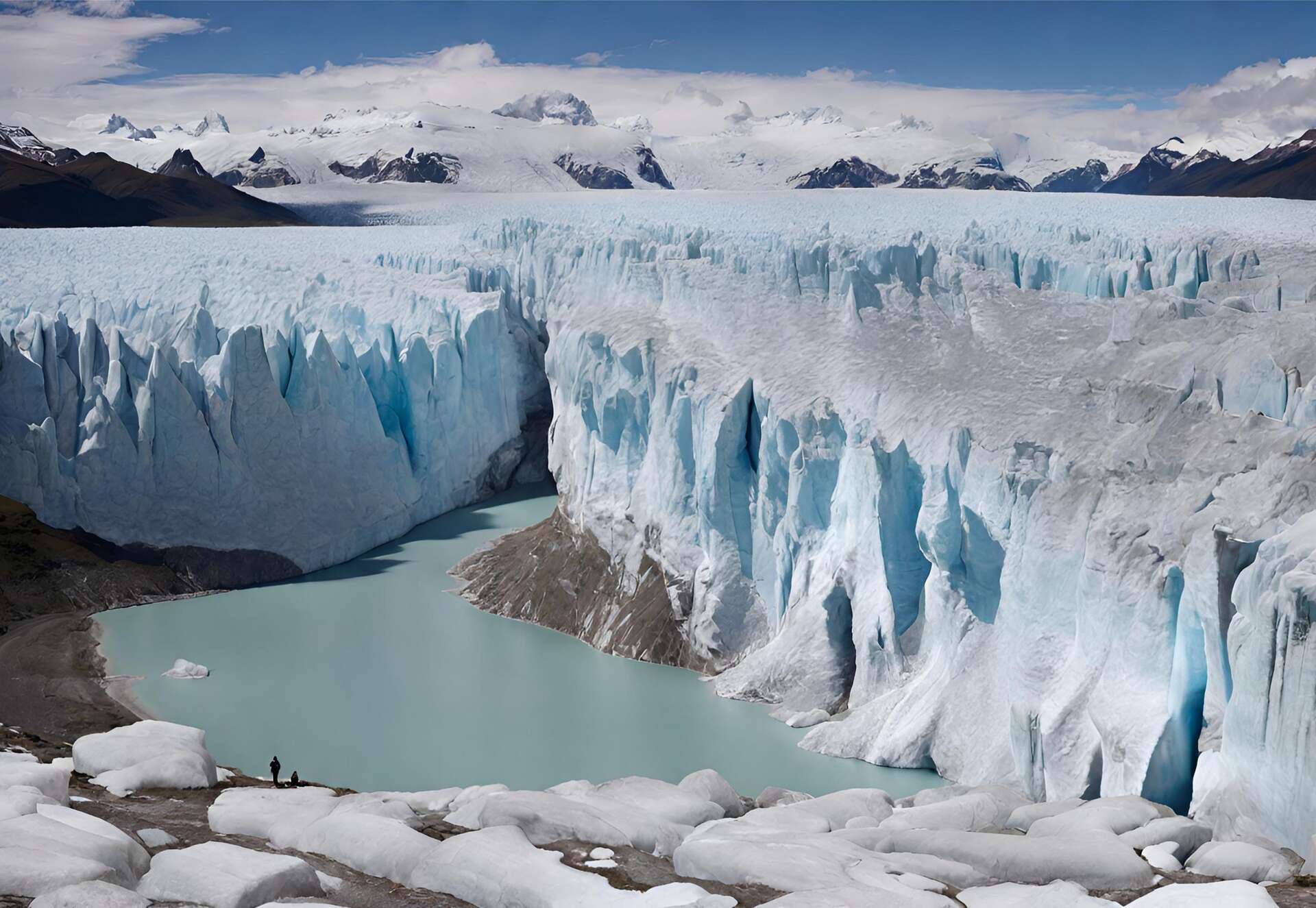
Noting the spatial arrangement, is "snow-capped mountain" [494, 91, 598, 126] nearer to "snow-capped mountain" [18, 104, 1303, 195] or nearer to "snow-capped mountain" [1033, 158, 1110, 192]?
"snow-capped mountain" [18, 104, 1303, 195]

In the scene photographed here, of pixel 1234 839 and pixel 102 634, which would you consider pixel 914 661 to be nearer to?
pixel 1234 839

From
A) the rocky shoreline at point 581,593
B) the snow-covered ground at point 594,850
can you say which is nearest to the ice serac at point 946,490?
the rocky shoreline at point 581,593

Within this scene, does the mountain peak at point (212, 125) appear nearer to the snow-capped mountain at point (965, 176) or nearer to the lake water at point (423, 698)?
the snow-capped mountain at point (965, 176)

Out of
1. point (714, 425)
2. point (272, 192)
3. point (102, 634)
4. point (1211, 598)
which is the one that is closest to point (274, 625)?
point (102, 634)

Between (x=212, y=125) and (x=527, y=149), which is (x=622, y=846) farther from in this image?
(x=212, y=125)

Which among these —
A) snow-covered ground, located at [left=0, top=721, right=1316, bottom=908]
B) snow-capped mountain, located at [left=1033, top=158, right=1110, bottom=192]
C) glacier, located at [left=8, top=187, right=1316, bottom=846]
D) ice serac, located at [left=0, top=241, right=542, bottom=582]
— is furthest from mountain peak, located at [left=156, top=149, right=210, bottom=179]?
snow-covered ground, located at [left=0, top=721, right=1316, bottom=908]

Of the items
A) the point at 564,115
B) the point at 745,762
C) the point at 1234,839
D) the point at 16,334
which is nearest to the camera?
the point at 1234,839

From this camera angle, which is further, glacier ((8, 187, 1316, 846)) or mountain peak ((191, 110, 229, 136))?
mountain peak ((191, 110, 229, 136))
